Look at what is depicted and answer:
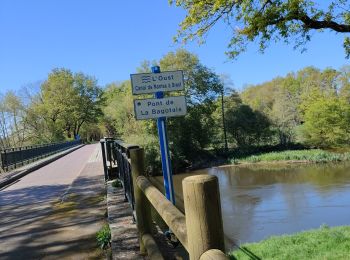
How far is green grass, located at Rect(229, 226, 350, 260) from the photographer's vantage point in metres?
9.78

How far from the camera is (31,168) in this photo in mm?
17344

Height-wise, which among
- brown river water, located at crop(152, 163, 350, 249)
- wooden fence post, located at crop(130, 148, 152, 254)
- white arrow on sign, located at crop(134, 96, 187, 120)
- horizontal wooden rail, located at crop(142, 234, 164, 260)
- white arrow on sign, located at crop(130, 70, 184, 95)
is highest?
white arrow on sign, located at crop(130, 70, 184, 95)

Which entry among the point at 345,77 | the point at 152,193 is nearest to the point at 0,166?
the point at 152,193

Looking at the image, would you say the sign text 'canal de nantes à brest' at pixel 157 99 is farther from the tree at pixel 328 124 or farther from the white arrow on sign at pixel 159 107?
the tree at pixel 328 124

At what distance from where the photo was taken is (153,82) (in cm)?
597

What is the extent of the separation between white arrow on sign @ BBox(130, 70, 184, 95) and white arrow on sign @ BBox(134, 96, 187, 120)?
0.18 metres

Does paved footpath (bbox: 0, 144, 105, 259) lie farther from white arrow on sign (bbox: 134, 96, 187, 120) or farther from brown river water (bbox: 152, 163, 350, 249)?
brown river water (bbox: 152, 163, 350, 249)

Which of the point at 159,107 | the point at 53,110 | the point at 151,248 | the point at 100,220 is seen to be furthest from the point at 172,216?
the point at 53,110

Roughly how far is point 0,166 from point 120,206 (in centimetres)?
1317

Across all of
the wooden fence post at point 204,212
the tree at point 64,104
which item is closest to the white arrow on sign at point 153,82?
the wooden fence post at point 204,212

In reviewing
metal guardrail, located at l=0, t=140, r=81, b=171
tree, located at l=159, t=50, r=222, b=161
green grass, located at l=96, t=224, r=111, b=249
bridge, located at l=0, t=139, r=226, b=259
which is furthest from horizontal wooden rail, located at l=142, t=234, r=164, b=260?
tree, located at l=159, t=50, r=222, b=161

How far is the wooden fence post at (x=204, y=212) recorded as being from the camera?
5.24 feet

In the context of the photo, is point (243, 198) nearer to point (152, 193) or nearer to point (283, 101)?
point (152, 193)

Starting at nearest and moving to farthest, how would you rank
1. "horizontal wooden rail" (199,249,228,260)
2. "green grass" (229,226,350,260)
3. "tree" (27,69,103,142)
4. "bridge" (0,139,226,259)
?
"horizontal wooden rail" (199,249,228,260) < "bridge" (0,139,226,259) < "green grass" (229,226,350,260) < "tree" (27,69,103,142)
